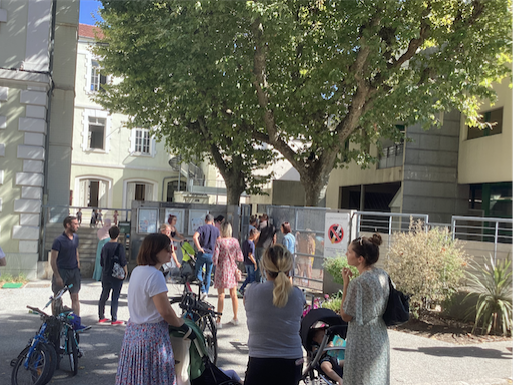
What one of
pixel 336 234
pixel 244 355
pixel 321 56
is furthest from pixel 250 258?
pixel 321 56

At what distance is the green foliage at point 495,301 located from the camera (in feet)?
26.8

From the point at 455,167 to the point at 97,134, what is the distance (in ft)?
71.6

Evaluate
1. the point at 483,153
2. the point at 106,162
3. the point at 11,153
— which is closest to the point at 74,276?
the point at 11,153

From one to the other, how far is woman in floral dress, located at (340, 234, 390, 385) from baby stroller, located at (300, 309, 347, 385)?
408 millimetres

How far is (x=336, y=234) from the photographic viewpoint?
38.4 feet

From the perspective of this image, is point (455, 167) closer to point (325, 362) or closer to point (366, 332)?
point (325, 362)

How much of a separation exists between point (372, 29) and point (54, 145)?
425 inches

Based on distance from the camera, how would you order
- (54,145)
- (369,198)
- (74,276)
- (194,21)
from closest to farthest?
(74,276), (194,21), (54,145), (369,198)

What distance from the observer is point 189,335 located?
3.64 meters

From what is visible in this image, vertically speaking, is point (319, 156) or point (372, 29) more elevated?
point (372, 29)

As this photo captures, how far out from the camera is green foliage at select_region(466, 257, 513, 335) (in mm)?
8180

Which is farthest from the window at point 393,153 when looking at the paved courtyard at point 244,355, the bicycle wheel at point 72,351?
the bicycle wheel at point 72,351

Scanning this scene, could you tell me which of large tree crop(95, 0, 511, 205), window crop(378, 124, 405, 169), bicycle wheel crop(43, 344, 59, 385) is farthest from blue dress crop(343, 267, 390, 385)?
window crop(378, 124, 405, 169)

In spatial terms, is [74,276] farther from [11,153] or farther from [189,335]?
[11,153]
